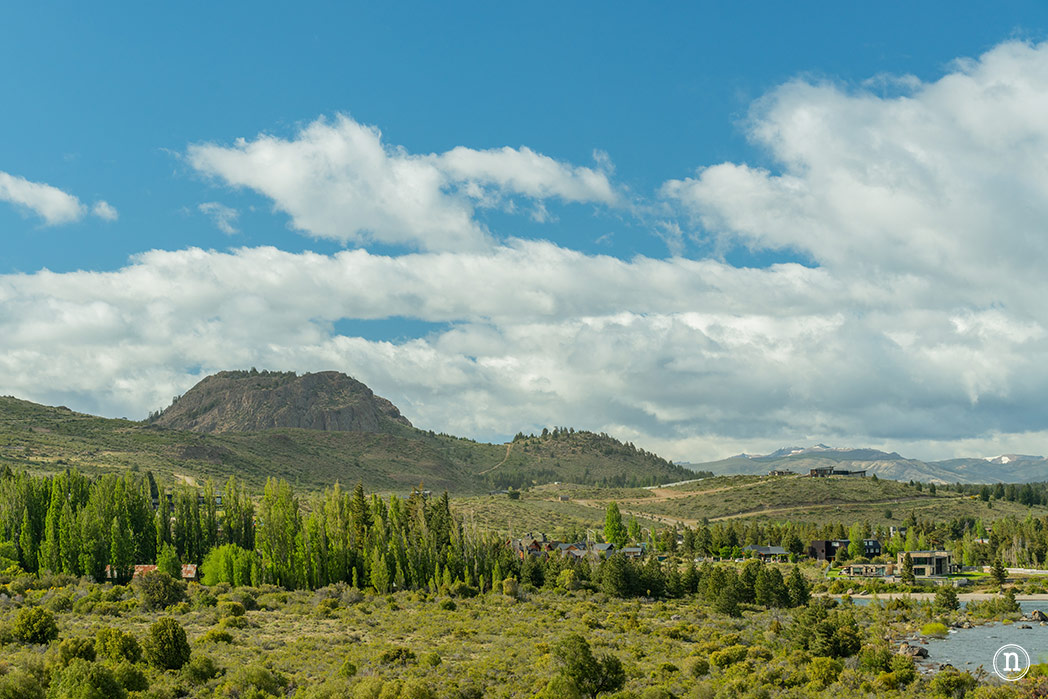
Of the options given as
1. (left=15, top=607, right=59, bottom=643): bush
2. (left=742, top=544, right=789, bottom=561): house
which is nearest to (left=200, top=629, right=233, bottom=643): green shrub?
(left=15, top=607, right=59, bottom=643): bush

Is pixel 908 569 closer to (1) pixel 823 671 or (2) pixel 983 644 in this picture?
(2) pixel 983 644

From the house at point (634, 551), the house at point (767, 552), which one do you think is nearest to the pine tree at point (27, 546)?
the house at point (634, 551)

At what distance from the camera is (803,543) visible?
15188 centimetres

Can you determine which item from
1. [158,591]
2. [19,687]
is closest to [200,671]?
[19,687]

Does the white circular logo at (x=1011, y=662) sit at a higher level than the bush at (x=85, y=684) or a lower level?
lower

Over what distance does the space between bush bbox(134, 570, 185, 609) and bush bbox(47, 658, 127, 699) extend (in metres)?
31.1

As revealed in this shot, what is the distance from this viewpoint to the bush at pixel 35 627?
164 ft

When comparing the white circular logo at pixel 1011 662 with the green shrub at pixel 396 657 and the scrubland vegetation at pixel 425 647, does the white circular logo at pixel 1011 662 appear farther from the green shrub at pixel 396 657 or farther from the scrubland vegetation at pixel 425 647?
the green shrub at pixel 396 657

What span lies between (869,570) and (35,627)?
11938 centimetres

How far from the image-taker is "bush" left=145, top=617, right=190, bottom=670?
149 ft

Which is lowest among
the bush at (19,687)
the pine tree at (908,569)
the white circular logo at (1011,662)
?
the pine tree at (908,569)

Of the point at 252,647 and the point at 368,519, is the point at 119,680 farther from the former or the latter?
the point at 368,519

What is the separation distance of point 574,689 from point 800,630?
76.6 feet

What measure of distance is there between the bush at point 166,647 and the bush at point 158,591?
23331 mm
